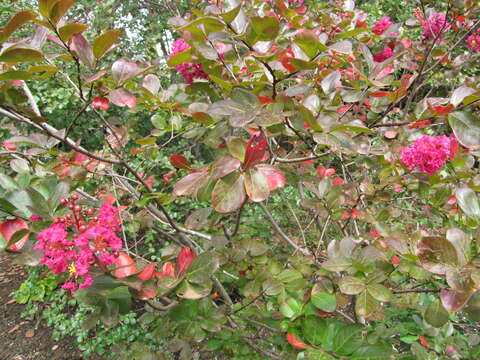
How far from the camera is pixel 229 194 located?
1.99 feet

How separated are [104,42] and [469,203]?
0.95 metres

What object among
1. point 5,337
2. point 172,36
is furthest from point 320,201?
point 172,36

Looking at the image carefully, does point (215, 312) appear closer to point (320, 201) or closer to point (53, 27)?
point (320, 201)

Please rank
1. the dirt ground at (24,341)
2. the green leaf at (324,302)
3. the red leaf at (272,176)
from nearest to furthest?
the red leaf at (272,176)
the green leaf at (324,302)
the dirt ground at (24,341)

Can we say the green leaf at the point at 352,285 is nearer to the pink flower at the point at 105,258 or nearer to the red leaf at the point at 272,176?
the red leaf at the point at 272,176

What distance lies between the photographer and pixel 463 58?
159cm

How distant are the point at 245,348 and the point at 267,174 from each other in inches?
34.1

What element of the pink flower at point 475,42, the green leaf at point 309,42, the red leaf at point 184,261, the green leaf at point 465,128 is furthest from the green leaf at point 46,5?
the pink flower at point 475,42

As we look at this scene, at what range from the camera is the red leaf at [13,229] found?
2.27 ft

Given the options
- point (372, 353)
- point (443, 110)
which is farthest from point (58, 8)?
point (372, 353)

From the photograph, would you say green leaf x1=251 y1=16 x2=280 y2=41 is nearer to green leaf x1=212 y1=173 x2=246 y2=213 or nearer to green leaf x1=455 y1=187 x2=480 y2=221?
green leaf x1=212 y1=173 x2=246 y2=213

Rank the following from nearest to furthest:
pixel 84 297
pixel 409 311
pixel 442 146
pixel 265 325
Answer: pixel 84 297 → pixel 442 146 → pixel 265 325 → pixel 409 311

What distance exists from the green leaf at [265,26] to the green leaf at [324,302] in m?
0.70

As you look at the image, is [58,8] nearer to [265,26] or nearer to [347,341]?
[265,26]
